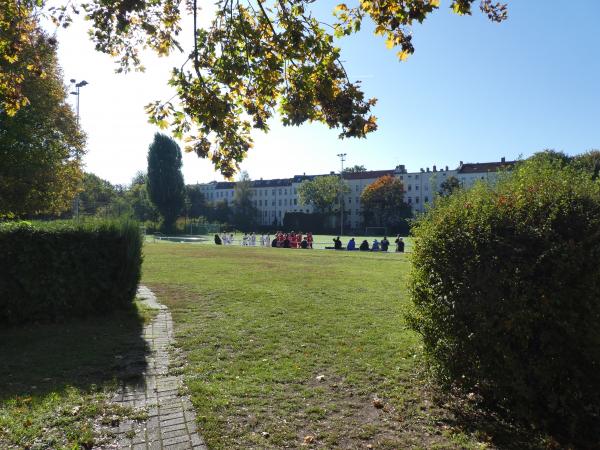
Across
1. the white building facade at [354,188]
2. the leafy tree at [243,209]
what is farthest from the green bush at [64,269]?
the leafy tree at [243,209]

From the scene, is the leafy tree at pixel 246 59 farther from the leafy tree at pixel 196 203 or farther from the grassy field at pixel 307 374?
the leafy tree at pixel 196 203

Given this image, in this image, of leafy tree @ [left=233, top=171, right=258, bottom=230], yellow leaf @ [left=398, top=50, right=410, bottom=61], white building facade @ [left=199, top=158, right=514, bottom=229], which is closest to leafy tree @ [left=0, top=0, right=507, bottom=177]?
yellow leaf @ [left=398, top=50, right=410, bottom=61]

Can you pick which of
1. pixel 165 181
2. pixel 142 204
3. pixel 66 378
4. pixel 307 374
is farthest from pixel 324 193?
pixel 66 378

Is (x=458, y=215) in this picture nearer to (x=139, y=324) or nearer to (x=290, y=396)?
(x=290, y=396)

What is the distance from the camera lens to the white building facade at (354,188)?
109669 mm

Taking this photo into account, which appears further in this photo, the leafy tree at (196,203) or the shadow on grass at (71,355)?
the leafy tree at (196,203)

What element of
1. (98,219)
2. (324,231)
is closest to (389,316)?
(98,219)

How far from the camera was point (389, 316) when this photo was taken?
9133 millimetres

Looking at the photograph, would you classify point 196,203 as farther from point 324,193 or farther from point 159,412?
point 159,412

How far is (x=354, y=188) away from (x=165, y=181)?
5551 cm

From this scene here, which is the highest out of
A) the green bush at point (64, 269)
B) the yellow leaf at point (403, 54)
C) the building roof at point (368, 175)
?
the building roof at point (368, 175)

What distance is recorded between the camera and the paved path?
12.5 feet

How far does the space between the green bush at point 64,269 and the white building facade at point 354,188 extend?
296 feet

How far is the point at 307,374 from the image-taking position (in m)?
5.58
